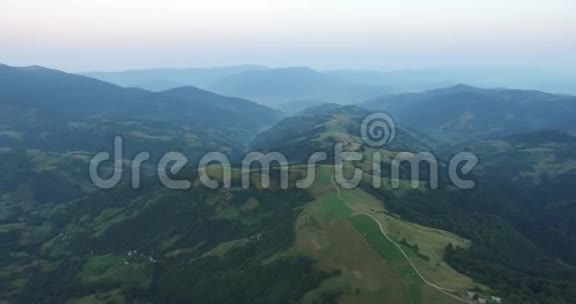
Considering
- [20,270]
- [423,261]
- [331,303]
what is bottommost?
[20,270]

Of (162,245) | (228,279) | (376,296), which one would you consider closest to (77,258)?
(162,245)

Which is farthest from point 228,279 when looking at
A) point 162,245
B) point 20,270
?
point 20,270

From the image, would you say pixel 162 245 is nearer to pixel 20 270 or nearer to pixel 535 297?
pixel 20 270

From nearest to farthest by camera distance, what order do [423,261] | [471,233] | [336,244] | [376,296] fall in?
[376,296]
[423,261]
[336,244]
[471,233]

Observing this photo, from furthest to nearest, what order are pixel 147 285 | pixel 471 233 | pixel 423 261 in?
pixel 471 233
pixel 147 285
pixel 423 261

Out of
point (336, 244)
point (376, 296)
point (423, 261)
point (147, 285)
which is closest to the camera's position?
point (376, 296)

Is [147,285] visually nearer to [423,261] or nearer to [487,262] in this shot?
[423,261]

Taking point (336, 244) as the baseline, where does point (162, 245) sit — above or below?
below

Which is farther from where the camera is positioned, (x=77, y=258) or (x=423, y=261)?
(x=77, y=258)

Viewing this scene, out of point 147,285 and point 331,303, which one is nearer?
point 331,303
